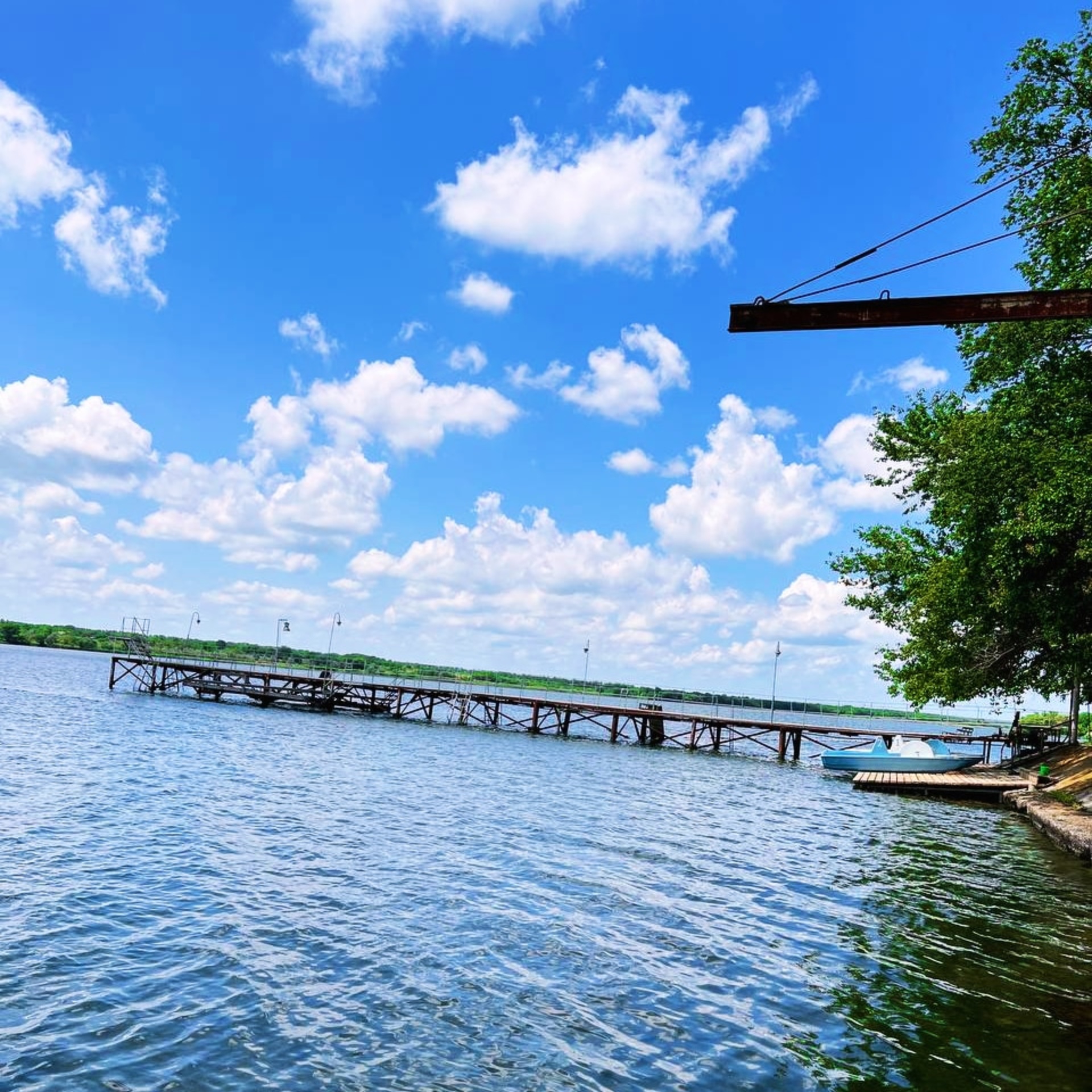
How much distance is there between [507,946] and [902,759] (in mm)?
37470

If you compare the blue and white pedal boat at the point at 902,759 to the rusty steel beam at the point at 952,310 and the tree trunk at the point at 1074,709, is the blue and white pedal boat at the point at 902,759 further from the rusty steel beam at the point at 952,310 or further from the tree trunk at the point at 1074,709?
the rusty steel beam at the point at 952,310

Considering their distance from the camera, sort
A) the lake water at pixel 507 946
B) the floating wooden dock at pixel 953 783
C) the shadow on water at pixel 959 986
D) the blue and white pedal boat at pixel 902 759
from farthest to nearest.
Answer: the blue and white pedal boat at pixel 902 759 < the floating wooden dock at pixel 953 783 < the shadow on water at pixel 959 986 < the lake water at pixel 507 946

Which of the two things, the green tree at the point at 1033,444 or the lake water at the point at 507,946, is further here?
the green tree at the point at 1033,444

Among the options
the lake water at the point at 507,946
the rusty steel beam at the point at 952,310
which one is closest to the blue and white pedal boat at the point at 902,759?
the lake water at the point at 507,946

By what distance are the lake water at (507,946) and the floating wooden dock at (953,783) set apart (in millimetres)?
9576

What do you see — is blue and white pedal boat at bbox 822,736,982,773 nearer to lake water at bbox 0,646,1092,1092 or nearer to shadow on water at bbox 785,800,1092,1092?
lake water at bbox 0,646,1092,1092

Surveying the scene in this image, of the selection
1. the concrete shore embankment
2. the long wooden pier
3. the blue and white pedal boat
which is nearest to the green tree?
the concrete shore embankment

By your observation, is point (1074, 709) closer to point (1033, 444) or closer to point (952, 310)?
point (1033, 444)

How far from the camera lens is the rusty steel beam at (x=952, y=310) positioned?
11875 mm

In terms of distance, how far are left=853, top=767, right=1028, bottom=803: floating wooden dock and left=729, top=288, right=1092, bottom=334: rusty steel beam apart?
28.3 m

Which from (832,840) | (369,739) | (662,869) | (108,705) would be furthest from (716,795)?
(108,705)

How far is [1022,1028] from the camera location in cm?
959

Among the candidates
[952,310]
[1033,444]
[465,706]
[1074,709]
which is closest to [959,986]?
[952,310]

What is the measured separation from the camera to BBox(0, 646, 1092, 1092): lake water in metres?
8.34
